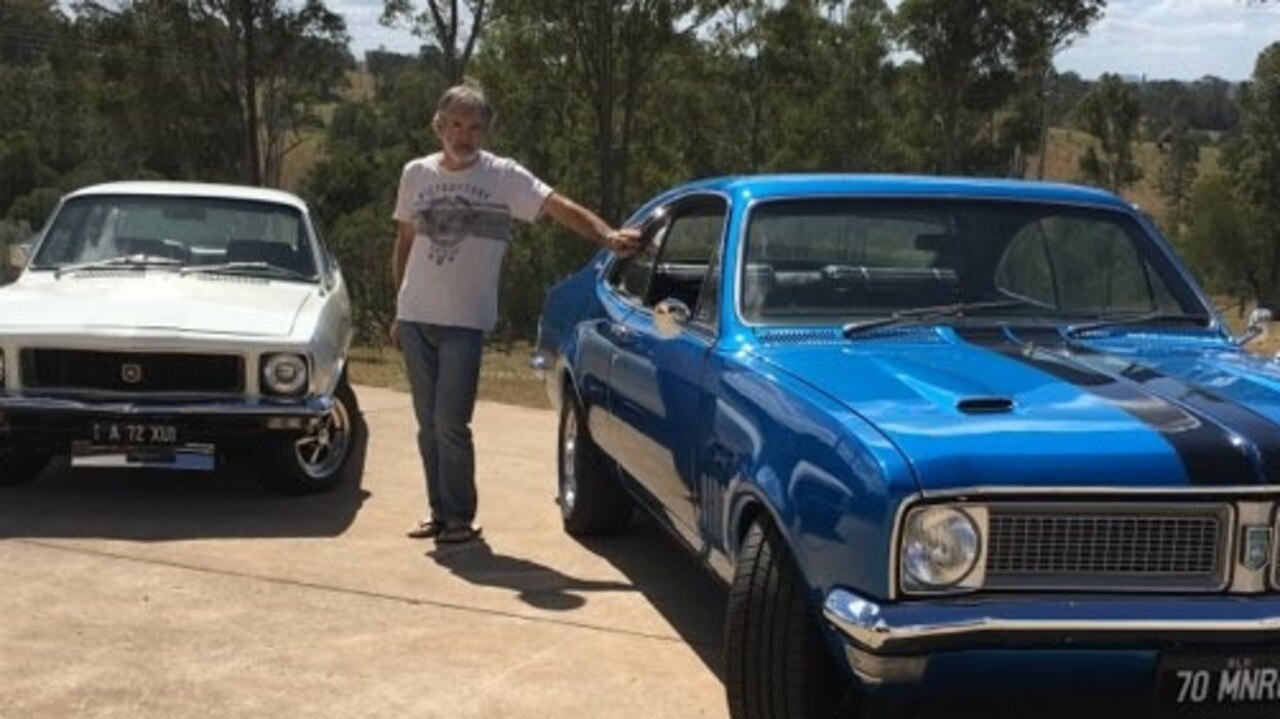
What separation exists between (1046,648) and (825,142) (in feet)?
134

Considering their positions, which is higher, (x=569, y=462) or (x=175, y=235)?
(x=175, y=235)

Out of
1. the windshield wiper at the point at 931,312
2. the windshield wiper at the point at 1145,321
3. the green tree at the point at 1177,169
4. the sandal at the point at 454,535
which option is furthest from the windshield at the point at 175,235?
the green tree at the point at 1177,169

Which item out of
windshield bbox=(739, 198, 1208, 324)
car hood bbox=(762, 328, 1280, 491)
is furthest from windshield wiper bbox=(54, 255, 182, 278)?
car hood bbox=(762, 328, 1280, 491)

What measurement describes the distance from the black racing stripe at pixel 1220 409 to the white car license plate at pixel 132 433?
12.5 ft

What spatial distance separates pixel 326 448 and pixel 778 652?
395 centimetres

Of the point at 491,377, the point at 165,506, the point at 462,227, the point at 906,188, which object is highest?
the point at 906,188

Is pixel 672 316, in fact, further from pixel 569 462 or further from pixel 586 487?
pixel 569 462

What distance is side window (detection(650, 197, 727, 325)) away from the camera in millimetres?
4727

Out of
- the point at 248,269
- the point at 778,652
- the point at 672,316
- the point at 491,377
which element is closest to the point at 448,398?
the point at 672,316

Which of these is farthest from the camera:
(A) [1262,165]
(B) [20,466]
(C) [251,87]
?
(A) [1262,165]

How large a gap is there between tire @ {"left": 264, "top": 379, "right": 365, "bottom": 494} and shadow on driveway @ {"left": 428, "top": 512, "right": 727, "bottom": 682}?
3.51 ft

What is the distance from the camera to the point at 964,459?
3.08 meters

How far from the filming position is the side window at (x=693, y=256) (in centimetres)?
473

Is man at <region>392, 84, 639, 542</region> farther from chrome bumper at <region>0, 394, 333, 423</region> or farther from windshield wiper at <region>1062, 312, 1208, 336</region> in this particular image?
windshield wiper at <region>1062, 312, 1208, 336</region>
